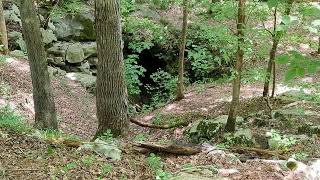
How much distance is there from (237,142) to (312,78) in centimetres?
771

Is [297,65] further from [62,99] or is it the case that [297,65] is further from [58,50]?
[58,50]

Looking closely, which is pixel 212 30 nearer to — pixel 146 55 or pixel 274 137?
pixel 274 137

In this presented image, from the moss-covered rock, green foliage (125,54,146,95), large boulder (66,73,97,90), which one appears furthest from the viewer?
green foliage (125,54,146,95)

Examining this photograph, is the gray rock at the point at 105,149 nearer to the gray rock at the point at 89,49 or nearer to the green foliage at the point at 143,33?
the green foliage at the point at 143,33

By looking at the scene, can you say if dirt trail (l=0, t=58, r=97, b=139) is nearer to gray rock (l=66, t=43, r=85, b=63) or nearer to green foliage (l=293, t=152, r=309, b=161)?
gray rock (l=66, t=43, r=85, b=63)

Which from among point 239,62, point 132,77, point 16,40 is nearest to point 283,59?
point 239,62

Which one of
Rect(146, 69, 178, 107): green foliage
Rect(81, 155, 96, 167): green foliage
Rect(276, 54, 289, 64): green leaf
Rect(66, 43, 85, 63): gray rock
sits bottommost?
Rect(146, 69, 178, 107): green foliage

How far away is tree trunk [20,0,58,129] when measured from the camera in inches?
286

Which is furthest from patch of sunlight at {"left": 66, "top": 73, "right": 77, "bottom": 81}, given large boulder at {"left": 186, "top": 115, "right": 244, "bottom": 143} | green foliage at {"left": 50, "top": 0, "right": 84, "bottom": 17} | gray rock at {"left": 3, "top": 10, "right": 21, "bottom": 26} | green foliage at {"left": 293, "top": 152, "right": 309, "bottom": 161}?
green foliage at {"left": 293, "top": 152, "right": 309, "bottom": 161}

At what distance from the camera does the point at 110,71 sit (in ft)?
24.0

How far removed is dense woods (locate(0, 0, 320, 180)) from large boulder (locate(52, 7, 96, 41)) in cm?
4

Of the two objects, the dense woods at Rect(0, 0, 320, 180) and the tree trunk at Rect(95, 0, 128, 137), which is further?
the tree trunk at Rect(95, 0, 128, 137)

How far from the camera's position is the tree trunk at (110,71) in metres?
7.02

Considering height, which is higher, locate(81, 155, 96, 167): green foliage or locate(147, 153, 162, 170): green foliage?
locate(81, 155, 96, 167): green foliage
